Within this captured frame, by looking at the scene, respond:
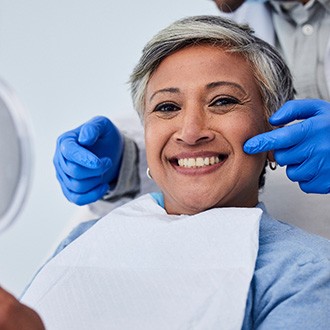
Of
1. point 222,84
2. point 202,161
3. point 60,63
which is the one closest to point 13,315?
point 202,161

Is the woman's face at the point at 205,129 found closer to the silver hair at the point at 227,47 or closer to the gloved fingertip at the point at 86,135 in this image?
the silver hair at the point at 227,47

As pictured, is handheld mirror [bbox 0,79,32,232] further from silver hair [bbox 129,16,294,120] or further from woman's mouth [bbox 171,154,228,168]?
woman's mouth [bbox 171,154,228,168]

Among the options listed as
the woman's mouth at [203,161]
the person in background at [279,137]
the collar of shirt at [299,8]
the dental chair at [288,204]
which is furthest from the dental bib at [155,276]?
the collar of shirt at [299,8]

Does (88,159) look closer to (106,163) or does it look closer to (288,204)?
(106,163)

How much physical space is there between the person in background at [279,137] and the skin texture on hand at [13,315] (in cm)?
63

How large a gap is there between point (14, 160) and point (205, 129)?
803 millimetres

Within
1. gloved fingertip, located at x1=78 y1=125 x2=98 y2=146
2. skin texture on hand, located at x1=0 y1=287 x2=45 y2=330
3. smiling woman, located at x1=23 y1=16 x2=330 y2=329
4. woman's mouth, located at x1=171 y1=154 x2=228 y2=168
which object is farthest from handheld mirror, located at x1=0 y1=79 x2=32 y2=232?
skin texture on hand, located at x1=0 y1=287 x2=45 y2=330

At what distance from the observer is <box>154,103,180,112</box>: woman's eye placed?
1.52 m

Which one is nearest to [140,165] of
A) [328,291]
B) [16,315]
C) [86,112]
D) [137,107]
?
[137,107]

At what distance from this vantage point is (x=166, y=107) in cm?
154

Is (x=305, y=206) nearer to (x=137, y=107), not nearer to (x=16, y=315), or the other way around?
(x=137, y=107)

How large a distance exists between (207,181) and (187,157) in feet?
0.23

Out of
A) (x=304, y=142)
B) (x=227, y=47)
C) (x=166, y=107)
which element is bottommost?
(x=304, y=142)

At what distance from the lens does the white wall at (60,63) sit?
3.22m
